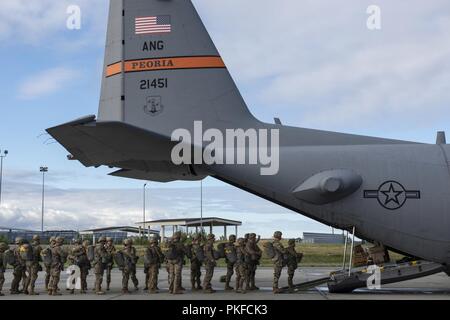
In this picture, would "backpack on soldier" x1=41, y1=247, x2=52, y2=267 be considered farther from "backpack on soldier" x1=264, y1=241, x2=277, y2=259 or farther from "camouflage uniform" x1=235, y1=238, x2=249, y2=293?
"backpack on soldier" x1=264, y1=241, x2=277, y2=259

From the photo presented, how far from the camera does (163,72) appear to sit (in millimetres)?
13383

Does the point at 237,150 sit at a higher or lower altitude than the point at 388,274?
higher

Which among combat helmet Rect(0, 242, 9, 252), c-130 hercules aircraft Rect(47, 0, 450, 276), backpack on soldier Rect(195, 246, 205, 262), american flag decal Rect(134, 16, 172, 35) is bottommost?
backpack on soldier Rect(195, 246, 205, 262)

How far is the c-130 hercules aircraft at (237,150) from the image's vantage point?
41.0ft

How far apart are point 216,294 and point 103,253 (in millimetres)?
3311

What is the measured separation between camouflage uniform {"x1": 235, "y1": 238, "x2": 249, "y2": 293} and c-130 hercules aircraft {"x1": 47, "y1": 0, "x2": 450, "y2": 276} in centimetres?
174

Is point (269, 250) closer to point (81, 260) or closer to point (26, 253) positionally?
point (81, 260)

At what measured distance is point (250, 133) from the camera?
43.9 ft

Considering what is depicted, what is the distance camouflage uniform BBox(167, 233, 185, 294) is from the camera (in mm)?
13500

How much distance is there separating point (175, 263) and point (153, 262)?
74 centimetres

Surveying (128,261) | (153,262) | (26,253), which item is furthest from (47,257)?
(153,262)

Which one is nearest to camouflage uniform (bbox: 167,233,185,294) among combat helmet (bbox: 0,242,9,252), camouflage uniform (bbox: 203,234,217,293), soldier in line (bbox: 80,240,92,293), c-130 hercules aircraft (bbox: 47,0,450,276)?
camouflage uniform (bbox: 203,234,217,293)
